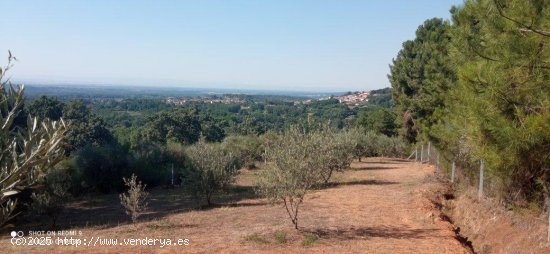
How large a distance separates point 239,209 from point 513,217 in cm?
784

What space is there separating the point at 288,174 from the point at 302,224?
1631mm

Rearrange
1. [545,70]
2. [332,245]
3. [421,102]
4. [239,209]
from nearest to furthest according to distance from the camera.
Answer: [545,70] → [332,245] → [239,209] → [421,102]

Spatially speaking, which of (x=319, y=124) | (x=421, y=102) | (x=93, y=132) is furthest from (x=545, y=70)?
(x=93, y=132)

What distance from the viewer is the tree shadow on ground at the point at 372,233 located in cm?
956

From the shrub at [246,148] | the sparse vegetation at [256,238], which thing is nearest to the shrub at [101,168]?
the shrub at [246,148]

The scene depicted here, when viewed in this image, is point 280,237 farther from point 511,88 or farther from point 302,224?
point 511,88

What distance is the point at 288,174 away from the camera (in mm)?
9633

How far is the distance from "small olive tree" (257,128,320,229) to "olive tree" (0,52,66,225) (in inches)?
255

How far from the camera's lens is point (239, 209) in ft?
46.4

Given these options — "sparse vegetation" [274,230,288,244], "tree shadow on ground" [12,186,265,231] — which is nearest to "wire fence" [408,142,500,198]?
"sparse vegetation" [274,230,288,244]

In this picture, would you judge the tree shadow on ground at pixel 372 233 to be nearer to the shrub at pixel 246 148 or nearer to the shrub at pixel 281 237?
the shrub at pixel 281 237

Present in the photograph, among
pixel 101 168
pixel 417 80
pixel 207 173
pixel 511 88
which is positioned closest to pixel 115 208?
pixel 207 173

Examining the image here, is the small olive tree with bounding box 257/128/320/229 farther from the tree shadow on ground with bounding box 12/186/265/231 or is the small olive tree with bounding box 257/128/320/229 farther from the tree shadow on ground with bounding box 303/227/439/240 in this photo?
the tree shadow on ground with bounding box 12/186/265/231

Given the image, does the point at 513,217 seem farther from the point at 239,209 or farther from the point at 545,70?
the point at 239,209
